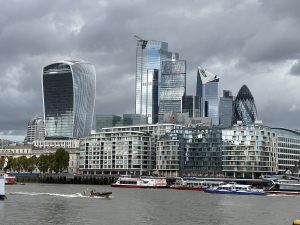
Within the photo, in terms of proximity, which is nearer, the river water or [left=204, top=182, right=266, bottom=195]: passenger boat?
the river water

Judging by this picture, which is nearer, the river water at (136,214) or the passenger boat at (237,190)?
the river water at (136,214)

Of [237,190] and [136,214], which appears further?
[237,190]

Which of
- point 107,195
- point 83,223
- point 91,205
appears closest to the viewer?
point 83,223

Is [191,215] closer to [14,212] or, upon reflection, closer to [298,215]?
[298,215]

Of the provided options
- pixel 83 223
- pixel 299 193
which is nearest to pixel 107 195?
pixel 83 223

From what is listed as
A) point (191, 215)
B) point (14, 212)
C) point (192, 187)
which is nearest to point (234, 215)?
point (191, 215)

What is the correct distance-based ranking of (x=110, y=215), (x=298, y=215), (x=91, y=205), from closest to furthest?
(x=110, y=215), (x=298, y=215), (x=91, y=205)

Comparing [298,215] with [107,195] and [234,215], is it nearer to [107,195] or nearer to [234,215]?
[234,215]

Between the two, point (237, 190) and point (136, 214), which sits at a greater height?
point (237, 190)

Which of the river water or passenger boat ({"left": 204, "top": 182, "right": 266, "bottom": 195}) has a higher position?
passenger boat ({"left": 204, "top": 182, "right": 266, "bottom": 195})

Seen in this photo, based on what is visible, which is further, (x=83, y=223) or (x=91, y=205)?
(x=91, y=205)

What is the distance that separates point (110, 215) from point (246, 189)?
287 feet

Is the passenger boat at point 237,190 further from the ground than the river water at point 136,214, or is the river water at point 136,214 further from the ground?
the passenger boat at point 237,190

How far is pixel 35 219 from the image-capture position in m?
78.8
